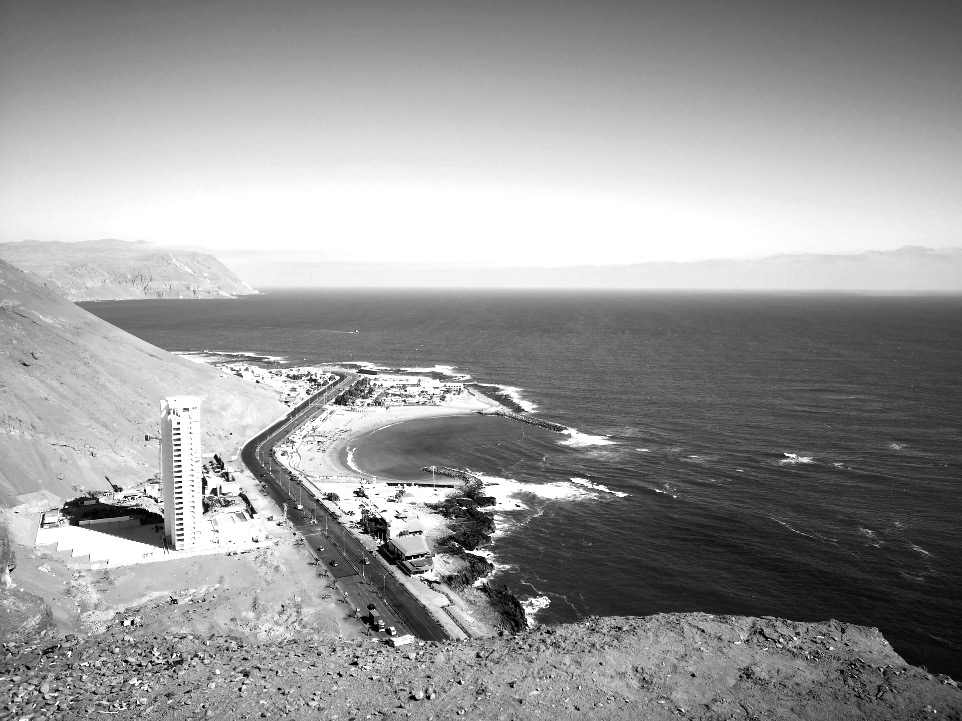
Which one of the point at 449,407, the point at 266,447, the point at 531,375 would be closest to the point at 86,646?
the point at 266,447

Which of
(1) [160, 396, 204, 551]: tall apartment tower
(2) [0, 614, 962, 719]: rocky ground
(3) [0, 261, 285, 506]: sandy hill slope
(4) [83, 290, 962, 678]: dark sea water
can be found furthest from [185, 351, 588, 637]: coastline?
(2) [0, 614, 962, 719]: rocky ground

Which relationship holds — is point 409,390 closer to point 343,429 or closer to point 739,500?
point 343,429

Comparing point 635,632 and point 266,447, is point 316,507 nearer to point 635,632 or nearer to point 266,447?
point 266,447

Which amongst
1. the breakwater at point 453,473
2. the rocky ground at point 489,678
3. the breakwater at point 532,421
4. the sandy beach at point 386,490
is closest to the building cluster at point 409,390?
the sandy beach at point 386,490

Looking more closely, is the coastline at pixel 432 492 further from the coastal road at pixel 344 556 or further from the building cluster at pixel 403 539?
the coastal road at pixel 344 556

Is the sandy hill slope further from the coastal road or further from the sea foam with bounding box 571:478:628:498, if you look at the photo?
the sea foam with bounding box 571:478:628:498
